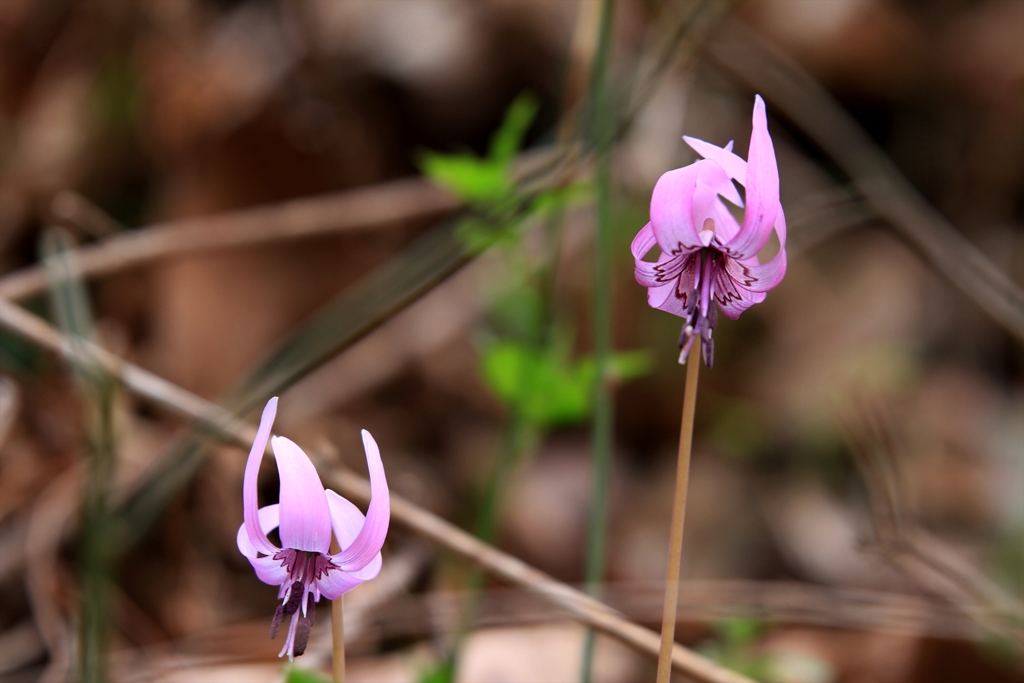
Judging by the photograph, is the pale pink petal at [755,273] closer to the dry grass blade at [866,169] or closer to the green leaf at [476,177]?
the green leaf at [476,177]

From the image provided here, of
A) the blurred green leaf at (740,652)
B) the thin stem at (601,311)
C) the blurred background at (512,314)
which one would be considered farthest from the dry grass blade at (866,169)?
the blurred green leaf at (740,652)

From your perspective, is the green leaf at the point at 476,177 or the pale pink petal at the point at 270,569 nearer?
the pale pink petal at the point at 270,569

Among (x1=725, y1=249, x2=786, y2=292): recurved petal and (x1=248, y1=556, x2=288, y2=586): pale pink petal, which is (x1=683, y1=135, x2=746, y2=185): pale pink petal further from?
(x1=248, y1=556, x2=288, y2=586): pale pink petal

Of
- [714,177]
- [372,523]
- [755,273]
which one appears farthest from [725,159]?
[372,523]

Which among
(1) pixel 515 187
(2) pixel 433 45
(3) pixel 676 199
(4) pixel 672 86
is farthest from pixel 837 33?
(3) pixel 676 199

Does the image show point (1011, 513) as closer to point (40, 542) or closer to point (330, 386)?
point (330, 386)

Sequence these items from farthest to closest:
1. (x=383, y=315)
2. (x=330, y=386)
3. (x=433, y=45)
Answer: (x=433, y=45)
(x=330, y=386)
(x=383, y=315)

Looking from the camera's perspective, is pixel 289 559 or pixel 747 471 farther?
pixel 747 471

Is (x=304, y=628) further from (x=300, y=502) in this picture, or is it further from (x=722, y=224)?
(x=722, y=224)
